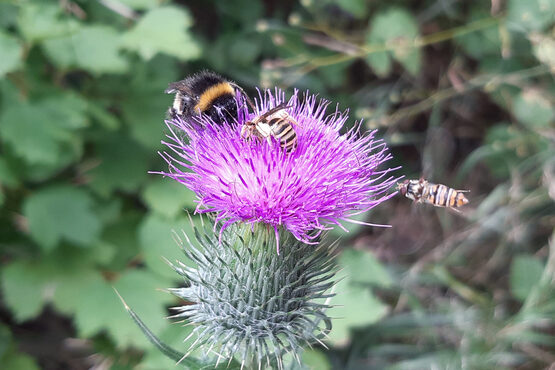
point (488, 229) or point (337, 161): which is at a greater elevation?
point (488, 229)

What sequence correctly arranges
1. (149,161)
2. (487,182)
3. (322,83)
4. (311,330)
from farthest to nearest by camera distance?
(487,182), (322,83), (149,161), (311,330)

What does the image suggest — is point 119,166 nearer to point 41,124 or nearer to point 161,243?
point 41,124

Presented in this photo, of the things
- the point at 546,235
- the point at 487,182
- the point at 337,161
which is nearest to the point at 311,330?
the point at 337,161

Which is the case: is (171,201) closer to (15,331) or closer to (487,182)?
(15,331)

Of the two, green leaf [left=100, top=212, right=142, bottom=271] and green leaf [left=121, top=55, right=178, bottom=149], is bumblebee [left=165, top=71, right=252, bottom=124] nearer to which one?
green leaf [left=121, top=55, right=178, bottom=149]

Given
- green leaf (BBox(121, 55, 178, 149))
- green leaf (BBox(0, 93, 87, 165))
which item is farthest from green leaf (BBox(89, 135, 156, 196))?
green leaf (BBox(0, 93, 87, 165))

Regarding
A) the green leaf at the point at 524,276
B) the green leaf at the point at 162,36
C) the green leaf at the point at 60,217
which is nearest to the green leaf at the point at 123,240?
the green leaf at the point at 60,217
